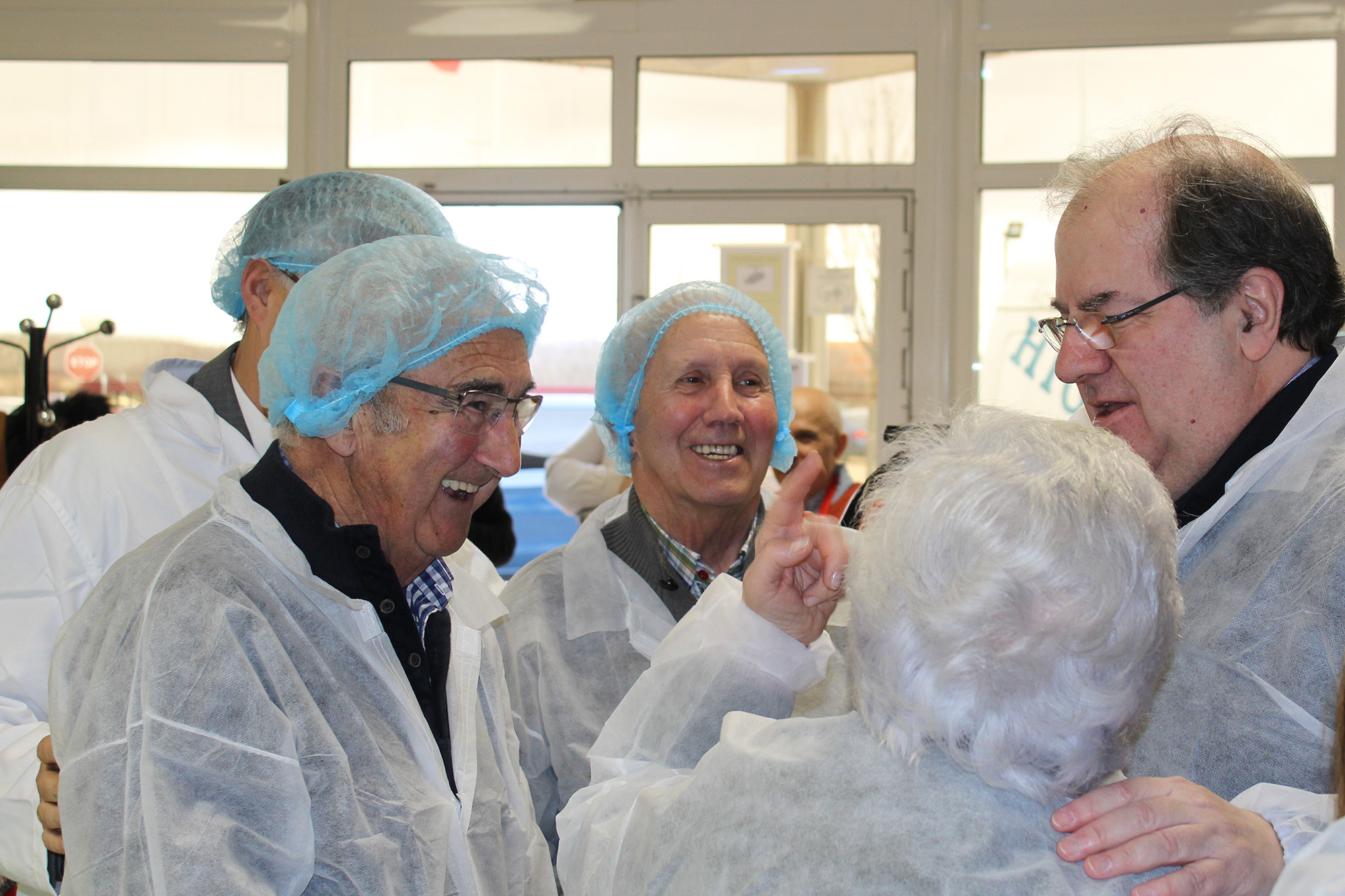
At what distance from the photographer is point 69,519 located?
5.37 feet

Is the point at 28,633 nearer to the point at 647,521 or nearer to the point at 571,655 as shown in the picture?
the point at 571,655

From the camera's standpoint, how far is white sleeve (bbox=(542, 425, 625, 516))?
4.36m

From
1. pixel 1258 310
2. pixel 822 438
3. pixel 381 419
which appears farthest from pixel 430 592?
pixel 822 438

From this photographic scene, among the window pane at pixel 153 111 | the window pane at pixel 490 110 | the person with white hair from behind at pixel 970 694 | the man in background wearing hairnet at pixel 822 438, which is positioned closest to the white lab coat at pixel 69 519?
the person with white hair from behind at pixel 970 694

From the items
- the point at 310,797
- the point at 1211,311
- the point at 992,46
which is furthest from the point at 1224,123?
the point at 992,46

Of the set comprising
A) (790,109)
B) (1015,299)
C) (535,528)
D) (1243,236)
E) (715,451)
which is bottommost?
(535,528)

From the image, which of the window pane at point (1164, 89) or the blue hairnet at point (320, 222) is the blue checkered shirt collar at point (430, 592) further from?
the window pane at point (1164, 89)

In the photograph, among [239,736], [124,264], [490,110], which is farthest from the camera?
[124,264]

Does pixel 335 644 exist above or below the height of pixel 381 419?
below

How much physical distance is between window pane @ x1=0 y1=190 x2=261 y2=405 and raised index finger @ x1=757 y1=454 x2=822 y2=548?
4565 mm

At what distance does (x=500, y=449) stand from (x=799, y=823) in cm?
73

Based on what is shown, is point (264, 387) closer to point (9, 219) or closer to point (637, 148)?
point (637, 148)

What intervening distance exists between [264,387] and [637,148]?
3.82 metres

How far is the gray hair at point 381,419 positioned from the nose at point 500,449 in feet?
0.38
